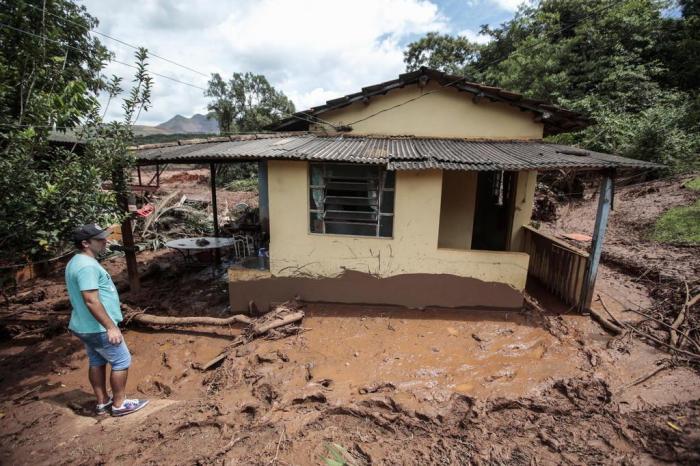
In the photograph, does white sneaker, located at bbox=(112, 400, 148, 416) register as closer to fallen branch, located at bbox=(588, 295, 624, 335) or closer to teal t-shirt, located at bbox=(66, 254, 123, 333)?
teal t-shirt, located at bbox=(66, 254, 123, 333)

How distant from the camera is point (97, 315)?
326 cm

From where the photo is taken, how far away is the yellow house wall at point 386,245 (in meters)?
5.93

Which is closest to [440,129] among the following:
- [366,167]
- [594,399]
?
[366,167]

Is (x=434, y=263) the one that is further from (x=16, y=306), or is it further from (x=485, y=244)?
(x=16, y=306)

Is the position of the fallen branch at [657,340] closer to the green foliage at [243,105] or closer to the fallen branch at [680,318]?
the fallen branch at [680,318]

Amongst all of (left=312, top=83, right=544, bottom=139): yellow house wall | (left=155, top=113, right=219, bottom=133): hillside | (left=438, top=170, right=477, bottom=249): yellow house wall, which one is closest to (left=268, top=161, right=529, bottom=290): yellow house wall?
(left=438, top=170, right=477, bottom=249): yellow house wall

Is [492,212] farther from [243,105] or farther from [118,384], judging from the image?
[243,105]

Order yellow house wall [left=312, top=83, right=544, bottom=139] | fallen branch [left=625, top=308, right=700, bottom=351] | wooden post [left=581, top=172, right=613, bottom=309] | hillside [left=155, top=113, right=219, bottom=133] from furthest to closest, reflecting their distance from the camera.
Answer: hillside [left=155, top=113, right=219, bottom=133]
yellow house wall [left=312, top=83, right=544, bottom=139]
wooden post [left=581, top=172, right=613, bottom=309]
fallen branch [left=625, top=308, right=700, bottom=351]

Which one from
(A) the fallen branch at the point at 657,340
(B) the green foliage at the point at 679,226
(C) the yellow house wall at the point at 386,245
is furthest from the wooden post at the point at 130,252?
(B) the green foliage at the point at 679,226

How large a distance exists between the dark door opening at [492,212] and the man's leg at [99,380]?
8639 millimetres

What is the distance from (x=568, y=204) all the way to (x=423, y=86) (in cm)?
1249

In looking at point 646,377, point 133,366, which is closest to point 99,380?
point 133,366

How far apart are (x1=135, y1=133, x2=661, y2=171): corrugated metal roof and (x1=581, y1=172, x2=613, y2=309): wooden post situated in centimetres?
46

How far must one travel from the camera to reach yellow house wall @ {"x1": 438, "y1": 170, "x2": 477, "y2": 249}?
8.18 m
